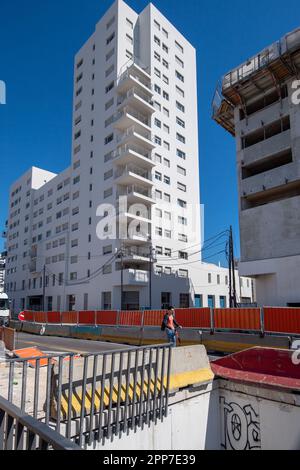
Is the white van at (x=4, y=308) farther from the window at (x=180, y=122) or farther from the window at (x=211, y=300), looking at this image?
the window at (x=180, y=122)

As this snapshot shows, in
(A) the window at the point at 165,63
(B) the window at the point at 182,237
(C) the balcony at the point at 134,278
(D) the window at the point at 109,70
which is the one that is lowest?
(C) the balcony at the point at 134,278

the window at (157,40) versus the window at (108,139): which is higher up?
the window at (157,40)

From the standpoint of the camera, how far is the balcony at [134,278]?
120 feet

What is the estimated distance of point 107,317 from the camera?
70.3 ft

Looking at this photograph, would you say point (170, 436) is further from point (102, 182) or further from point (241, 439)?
point (102, 182)

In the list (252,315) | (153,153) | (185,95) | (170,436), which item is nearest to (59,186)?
(153,153)

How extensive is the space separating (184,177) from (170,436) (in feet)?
146

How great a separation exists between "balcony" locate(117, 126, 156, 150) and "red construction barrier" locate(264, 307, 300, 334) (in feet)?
102

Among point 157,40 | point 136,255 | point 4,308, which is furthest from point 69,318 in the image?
point 157,40

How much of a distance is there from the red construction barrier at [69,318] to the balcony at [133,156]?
2160 centimetres

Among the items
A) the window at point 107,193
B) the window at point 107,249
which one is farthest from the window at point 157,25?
the window at point 107,249

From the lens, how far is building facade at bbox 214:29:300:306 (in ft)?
84.3

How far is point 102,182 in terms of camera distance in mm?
43219

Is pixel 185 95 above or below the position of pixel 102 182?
above
